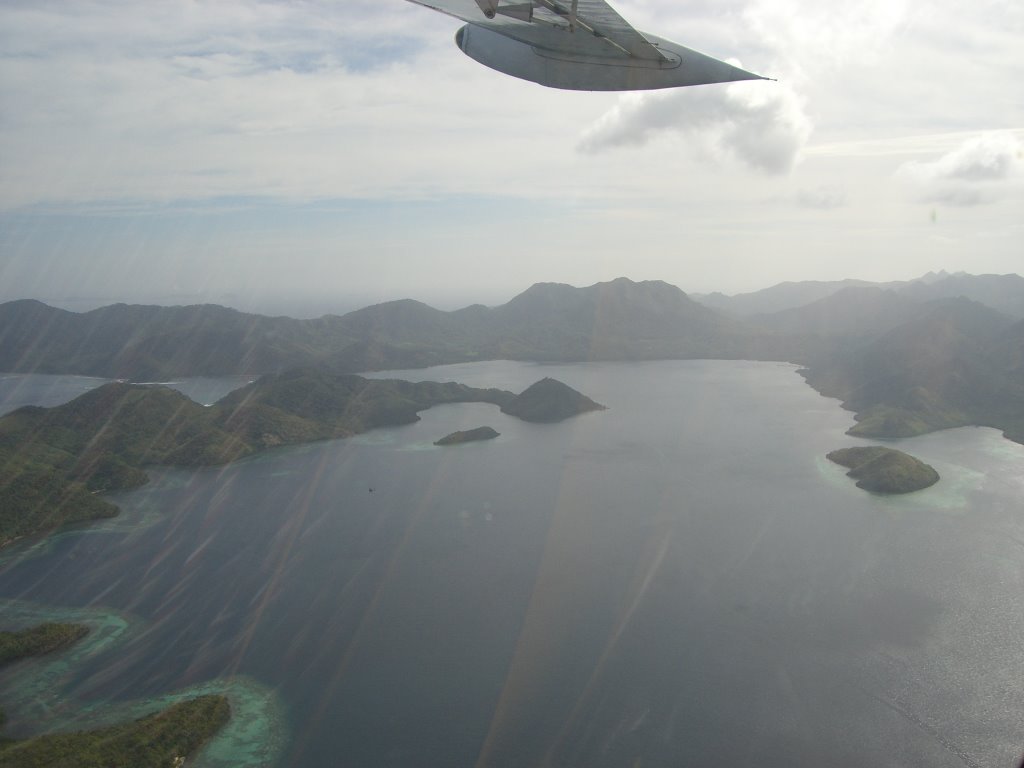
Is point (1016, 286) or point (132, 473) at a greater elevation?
point (1016, 286)

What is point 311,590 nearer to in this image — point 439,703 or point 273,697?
point 273,697

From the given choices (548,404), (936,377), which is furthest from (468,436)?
(936,377)

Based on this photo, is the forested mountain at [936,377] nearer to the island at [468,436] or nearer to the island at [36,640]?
the island at [468,436]

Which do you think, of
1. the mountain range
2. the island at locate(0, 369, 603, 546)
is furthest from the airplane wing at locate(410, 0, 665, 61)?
the mountain range

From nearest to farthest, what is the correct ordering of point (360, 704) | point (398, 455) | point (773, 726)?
1. point (773, 726)
2. point (360, 704)
3. point (398, 455)

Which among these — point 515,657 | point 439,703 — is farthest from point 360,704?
point 515,657

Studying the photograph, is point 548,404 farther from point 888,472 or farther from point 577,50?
point 577,50

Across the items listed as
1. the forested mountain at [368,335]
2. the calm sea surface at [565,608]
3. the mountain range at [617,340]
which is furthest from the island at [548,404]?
the forested mountain at [368,335]
